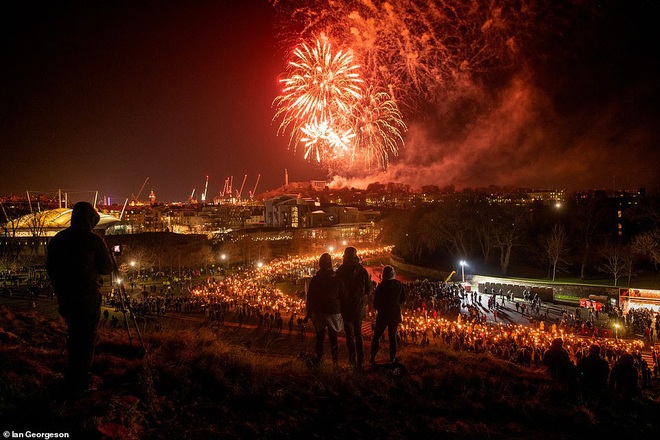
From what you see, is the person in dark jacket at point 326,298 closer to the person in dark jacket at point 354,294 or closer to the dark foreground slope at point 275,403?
the person in dark jacket at point 354,294

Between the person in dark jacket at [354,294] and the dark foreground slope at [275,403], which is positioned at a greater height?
the person in dark jacket at [354,294]

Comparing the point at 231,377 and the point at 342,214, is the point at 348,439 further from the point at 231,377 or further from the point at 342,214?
the point at 342,214

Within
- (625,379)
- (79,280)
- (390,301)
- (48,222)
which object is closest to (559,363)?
(625,379)

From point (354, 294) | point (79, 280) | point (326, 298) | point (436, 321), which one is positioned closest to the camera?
point (79, 280)

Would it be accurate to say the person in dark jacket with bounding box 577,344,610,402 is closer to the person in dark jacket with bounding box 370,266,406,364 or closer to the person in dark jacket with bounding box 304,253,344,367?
the person in dark jacket with bounding box 370,266,406,364

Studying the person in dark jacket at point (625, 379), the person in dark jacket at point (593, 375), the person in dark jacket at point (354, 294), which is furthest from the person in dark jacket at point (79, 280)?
the person in dark jacket at point (625, 379)

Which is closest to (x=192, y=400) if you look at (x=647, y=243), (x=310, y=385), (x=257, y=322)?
(x=310, y=385)

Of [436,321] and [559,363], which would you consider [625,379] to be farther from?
[436,321]
